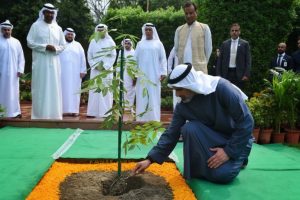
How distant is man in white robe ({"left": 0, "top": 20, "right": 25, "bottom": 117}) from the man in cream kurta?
10.8ft

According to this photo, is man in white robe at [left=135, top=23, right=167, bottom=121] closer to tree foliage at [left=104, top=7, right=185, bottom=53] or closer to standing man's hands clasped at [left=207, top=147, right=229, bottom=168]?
standing man's hands clasped at [left=207, top=147, right=229, bottom=168]

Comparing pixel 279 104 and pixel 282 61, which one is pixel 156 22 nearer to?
pixel 282 61

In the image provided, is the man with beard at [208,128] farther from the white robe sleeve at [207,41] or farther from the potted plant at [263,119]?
the potted plant at [263,119]

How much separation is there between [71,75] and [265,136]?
3.96m

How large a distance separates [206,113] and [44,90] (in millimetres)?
4041

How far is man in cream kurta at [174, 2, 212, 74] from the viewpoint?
218 inches

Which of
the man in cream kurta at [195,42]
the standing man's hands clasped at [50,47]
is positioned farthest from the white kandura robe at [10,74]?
the man in cream kurta at [195,42]

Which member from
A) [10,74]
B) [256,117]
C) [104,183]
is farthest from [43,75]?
[104,183]

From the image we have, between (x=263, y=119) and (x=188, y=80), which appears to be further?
(x=263, y=119)

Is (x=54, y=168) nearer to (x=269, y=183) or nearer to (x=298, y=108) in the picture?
(x=269, y=183)

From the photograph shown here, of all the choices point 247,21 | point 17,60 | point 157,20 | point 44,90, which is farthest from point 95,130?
point 157,20

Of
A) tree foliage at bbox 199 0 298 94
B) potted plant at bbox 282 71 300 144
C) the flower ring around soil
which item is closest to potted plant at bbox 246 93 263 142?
potted plant at bbox 282 71 300 144

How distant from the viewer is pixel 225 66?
21.8 feet

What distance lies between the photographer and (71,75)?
7.79 m
